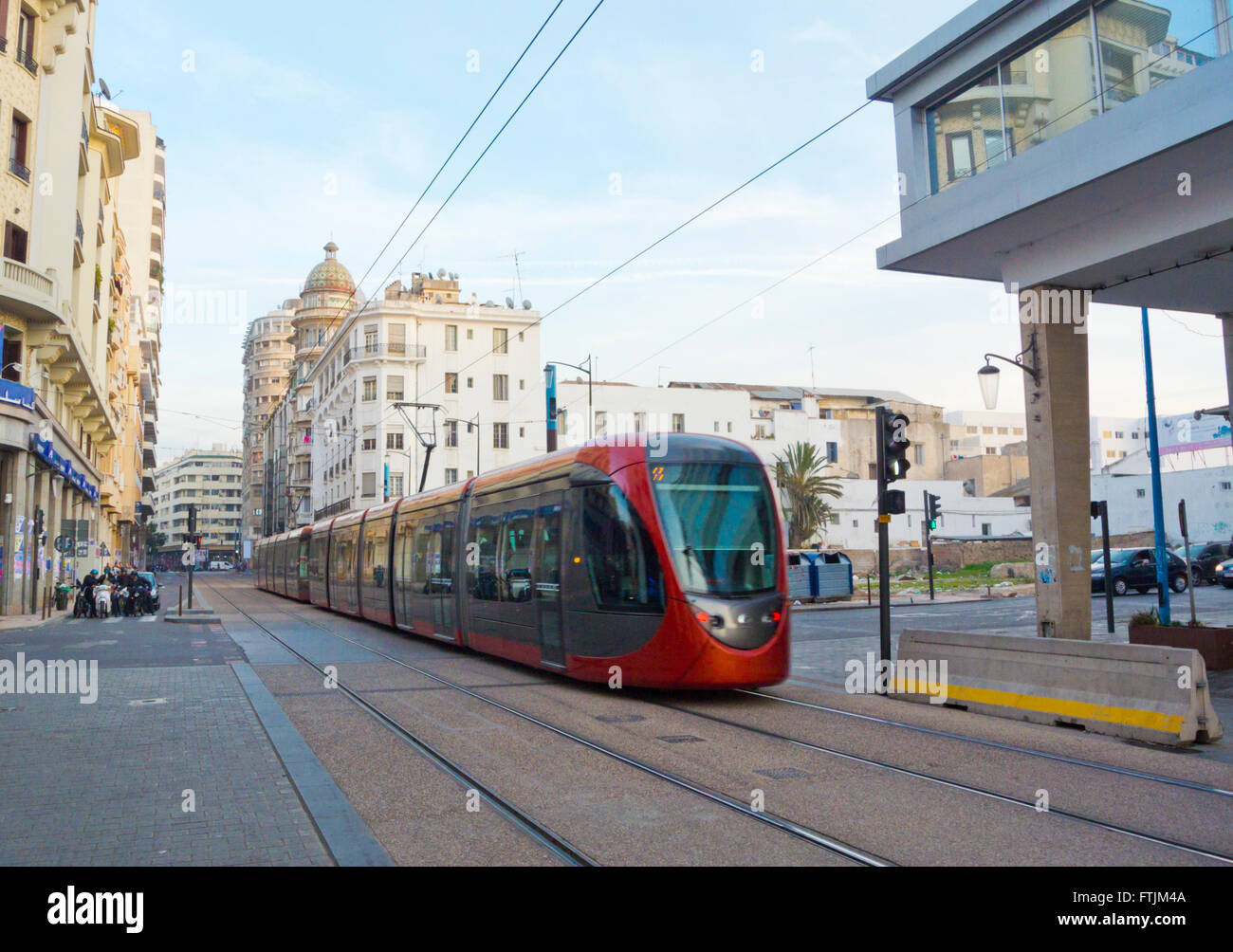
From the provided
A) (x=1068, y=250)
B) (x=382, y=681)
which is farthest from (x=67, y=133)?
(x=1068, y=250)

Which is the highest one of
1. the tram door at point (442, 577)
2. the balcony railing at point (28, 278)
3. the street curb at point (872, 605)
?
the balcony railing at point (28, 278)

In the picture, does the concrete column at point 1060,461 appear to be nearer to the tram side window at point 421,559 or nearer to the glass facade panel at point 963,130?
the glass facade panel at point 963,130

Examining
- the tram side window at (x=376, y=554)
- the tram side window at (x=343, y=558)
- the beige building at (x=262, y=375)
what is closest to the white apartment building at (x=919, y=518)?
the tram side window at (x=343, y=558)

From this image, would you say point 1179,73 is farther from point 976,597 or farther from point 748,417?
point 748,417

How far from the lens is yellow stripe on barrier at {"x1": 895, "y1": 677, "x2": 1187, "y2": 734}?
357 inches

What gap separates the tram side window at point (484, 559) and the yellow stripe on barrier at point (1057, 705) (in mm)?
5926

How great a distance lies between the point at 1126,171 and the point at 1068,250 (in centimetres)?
215

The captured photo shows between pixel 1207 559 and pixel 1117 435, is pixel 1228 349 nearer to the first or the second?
pixel 1207 559

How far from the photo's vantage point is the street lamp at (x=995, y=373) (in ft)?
46.8

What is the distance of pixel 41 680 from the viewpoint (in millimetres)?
13320

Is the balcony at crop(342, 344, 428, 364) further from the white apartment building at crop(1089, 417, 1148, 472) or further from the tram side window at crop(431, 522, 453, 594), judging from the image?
the white apartment building at crop(1089, 417, 1148, 472)

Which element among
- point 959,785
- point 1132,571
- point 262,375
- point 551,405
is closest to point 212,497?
point 262,375

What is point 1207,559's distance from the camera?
38.1 meters

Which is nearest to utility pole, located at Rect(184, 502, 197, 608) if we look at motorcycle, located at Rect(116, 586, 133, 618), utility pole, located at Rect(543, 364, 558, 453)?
motorcycle, located at Rect(116, 586, 133, 618)
